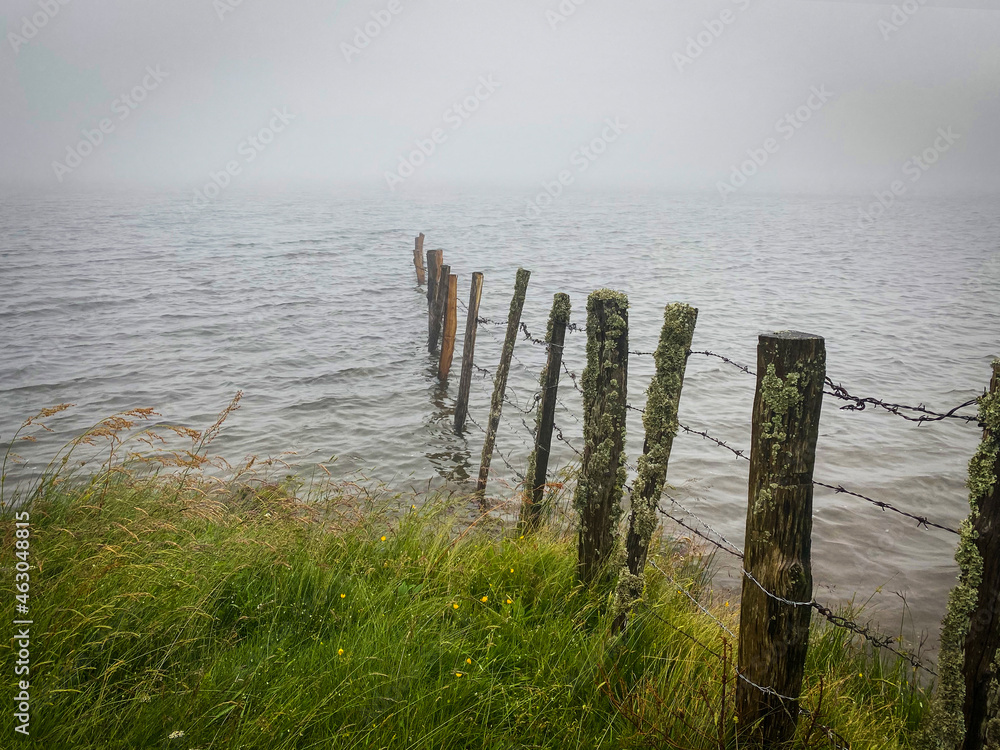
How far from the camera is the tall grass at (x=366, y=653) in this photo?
2.54 meters

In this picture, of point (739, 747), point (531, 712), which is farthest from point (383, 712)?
point (739, 747)

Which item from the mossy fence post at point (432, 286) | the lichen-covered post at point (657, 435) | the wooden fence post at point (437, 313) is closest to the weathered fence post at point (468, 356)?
the wooden fence post at point (437, 313)

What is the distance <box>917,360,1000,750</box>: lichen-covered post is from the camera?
2379mm

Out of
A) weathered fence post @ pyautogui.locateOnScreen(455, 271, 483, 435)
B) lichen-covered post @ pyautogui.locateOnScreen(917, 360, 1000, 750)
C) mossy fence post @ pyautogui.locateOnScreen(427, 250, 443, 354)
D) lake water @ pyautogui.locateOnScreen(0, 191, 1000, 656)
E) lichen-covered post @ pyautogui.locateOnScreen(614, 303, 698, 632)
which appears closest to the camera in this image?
lichen-covered post @ pyautogui.locateOnScreen(917, 360, 1000, 750)

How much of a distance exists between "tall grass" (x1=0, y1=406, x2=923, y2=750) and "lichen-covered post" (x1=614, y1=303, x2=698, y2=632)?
22 cm

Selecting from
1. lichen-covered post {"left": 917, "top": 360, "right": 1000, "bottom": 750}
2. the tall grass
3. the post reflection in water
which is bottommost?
the post reflection in water

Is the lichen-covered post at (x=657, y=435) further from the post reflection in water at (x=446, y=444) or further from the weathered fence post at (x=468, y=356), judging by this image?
the weathered fence post at (x=468, y=356)

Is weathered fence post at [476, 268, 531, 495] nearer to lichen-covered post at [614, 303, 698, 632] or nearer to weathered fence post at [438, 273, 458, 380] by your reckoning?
weathered fence post at [438, 273, 458, 380]

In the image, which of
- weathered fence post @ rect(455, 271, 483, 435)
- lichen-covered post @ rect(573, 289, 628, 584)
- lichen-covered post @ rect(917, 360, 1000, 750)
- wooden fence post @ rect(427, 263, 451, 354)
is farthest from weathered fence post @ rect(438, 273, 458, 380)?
lichen-covered post @ rect(917, 360, 1000, 750)

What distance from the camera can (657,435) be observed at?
3395 mm

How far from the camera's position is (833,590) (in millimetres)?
5707

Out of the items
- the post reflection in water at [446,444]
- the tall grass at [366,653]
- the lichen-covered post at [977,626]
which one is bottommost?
the post reflection in water at [446,444]

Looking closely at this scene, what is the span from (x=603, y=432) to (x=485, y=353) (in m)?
10.3

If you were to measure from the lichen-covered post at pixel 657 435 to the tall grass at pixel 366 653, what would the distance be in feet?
0.72
